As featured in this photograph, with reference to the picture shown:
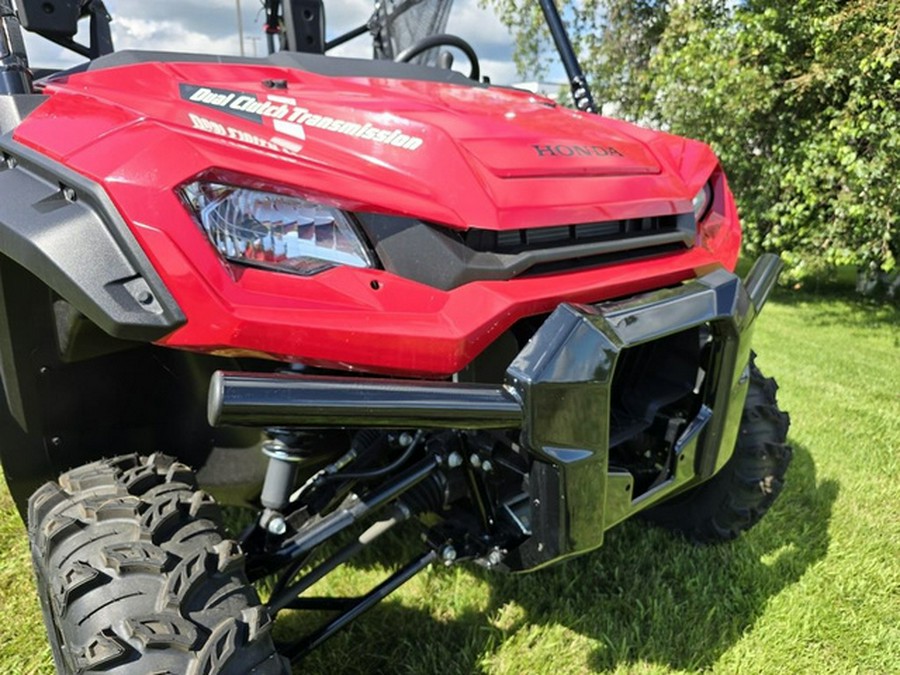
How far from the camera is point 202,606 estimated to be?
1280 mm

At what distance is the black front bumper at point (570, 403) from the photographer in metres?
1.19

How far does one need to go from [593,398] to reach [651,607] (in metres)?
1.17

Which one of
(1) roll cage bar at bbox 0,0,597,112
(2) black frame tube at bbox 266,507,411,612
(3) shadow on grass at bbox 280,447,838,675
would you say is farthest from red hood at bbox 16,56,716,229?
(3) shadow on grass at bbox 280,447,838,675

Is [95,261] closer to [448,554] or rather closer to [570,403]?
[570,403]

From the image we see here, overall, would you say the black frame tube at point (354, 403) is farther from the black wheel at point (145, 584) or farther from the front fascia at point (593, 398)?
the black wheel at point (145, 584)

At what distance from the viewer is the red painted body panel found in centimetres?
129

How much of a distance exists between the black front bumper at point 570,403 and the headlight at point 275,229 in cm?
28

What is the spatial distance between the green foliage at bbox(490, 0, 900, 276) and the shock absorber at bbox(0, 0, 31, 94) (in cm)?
610

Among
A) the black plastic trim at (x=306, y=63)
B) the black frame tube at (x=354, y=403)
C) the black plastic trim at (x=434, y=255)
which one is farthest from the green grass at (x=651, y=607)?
the black plastic trim at (x=306, y=63)

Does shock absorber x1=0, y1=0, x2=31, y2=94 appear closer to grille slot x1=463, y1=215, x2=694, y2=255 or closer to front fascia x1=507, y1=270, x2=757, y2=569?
grille slot x1=463, y1=215, x2=694, y2=255

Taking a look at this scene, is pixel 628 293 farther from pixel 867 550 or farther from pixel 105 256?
pixel 867 550

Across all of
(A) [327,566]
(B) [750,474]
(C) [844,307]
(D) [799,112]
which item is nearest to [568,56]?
(B) [750,474]

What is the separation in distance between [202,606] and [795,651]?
1709 millimetres

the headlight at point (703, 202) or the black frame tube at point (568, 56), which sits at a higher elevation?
the black frame tube at point (568, 56)
